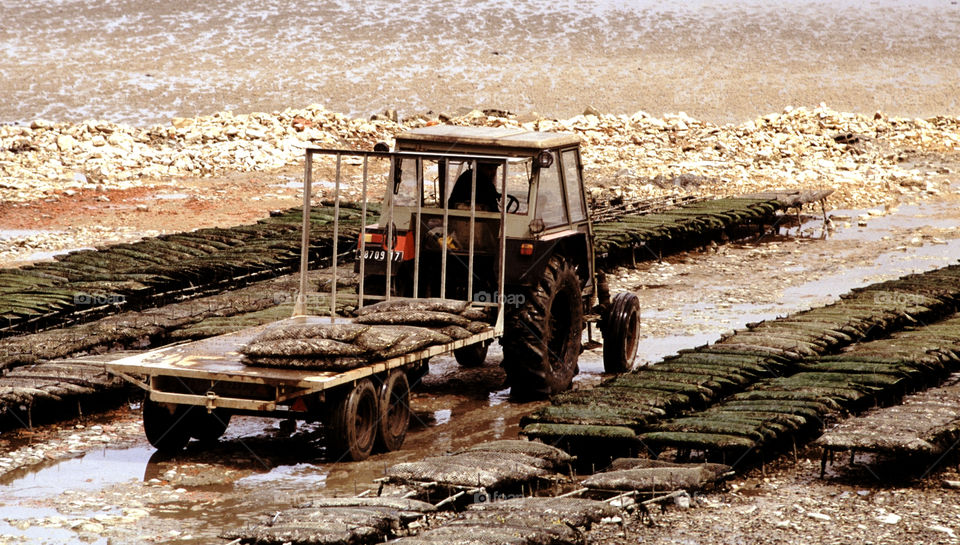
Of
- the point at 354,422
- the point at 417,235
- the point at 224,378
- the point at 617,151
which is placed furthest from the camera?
the point at 617,151

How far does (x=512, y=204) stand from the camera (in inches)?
528

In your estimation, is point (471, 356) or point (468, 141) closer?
point (468, 141)

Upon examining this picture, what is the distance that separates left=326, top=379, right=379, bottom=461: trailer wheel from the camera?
10.7 meters

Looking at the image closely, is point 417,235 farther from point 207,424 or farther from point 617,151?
point 617,151

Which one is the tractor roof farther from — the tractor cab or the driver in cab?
the driver in cab

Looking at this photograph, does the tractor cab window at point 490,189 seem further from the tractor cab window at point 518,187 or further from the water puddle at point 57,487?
the water puddle at point 57,487

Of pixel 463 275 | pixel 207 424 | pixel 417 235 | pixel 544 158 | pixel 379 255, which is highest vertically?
pixel 544 158

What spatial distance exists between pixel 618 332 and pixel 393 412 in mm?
3840

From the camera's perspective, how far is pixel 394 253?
513 inches

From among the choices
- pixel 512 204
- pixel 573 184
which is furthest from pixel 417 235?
pixel 573 184

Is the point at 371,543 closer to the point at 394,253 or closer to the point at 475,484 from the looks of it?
the point at 475,484

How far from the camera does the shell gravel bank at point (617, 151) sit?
31.5 metres

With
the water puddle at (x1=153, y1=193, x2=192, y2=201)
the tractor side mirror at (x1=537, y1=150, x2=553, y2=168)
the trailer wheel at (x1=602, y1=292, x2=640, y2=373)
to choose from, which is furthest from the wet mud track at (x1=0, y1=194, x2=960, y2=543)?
the water puddle at (x1=153, y1=193, x2=192, y2=201)

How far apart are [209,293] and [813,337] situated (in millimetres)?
7642
